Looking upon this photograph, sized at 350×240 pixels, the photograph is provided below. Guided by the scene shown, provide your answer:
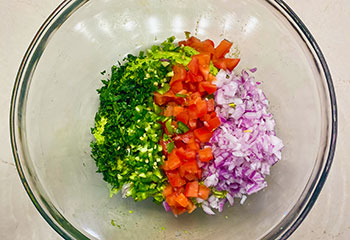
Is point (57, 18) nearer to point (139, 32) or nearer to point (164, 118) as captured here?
point (139, 32)

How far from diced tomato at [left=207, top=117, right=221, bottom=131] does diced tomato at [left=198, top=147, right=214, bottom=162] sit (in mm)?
91

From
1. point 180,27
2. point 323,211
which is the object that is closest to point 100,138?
point 180,27

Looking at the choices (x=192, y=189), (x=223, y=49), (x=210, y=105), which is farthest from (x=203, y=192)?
(x=223, y=49)

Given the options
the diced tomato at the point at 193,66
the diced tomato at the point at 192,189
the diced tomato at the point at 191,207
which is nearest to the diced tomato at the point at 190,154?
the diced tomato at the point at 192,189

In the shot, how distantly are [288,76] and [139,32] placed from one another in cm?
78

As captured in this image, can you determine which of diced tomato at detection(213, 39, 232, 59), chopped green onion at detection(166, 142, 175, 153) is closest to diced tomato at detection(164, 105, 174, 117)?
chopped green onion at detection(166, 142, 175, 153)

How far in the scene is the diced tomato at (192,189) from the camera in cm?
162

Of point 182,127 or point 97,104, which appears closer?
point 182,127

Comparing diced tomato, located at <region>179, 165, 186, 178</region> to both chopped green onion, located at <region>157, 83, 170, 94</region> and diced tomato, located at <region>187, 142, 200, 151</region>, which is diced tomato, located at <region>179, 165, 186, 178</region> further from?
chopped green onion, located at <region>157, 83, 170, 94</region>

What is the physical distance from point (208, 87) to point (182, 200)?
1.65 ft

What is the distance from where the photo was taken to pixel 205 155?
1562mm

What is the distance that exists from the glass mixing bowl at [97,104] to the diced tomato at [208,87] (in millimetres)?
357

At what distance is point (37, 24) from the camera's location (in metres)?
1.97

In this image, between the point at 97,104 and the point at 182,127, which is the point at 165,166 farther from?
the point at 97,104
